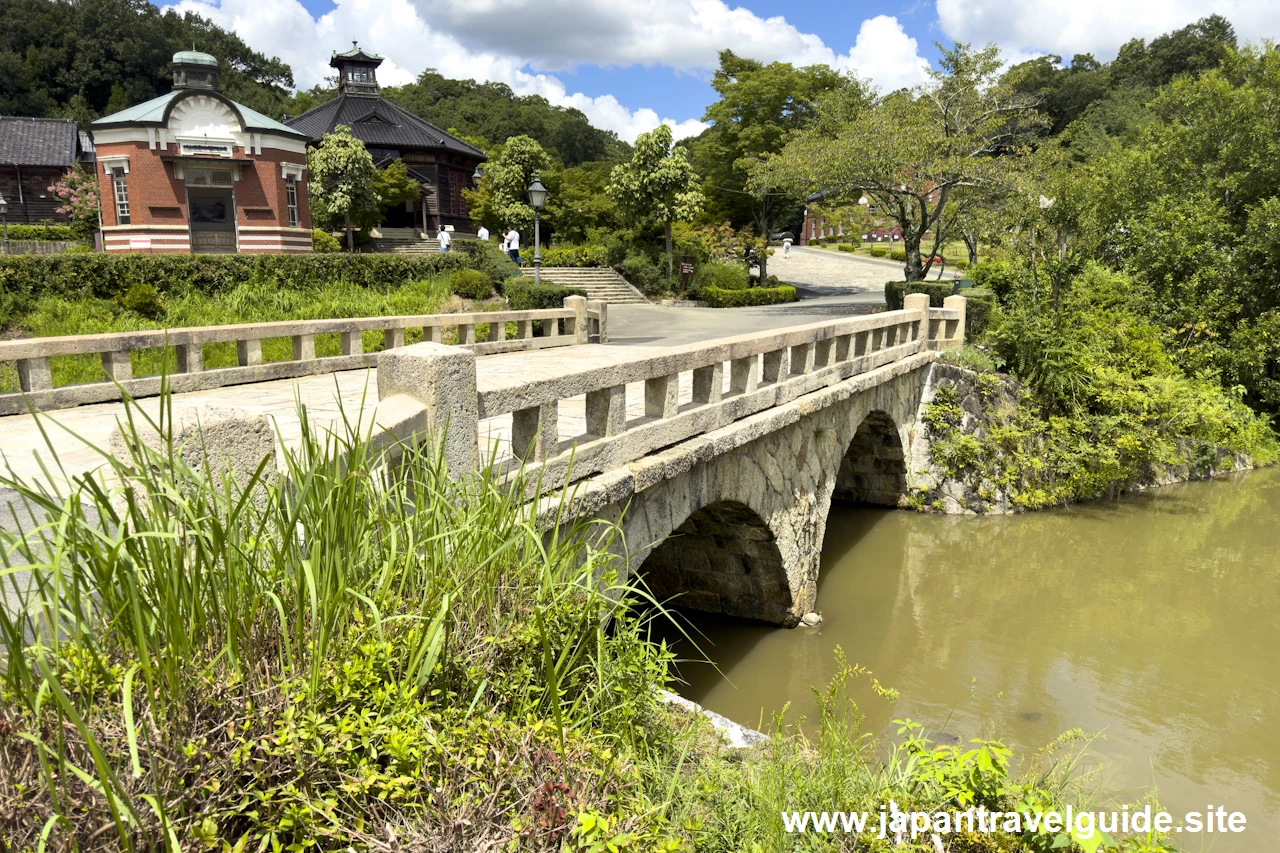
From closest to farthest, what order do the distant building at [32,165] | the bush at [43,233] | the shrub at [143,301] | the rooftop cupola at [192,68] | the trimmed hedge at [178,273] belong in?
the trimmed hedge at [178,273] → the shrub at [143,301] → the bush at [43,233] → the rooftop cupola at [192,68] → the distant building at [32,165]

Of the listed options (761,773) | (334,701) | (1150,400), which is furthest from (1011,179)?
(334,701)

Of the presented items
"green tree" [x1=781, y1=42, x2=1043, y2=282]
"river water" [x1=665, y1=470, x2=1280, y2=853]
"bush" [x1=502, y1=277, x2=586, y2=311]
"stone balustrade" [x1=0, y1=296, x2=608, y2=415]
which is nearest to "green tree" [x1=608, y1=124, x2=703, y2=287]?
"green tree" [x1=781, y1=42, x2=1043, y2=282]

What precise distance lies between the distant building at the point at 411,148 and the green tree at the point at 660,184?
40.6 ft

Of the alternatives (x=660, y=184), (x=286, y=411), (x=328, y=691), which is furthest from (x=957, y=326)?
(x=660, y=184)

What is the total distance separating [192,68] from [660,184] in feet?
→ 59.0

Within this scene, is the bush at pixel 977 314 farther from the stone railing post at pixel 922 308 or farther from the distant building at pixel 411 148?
the distant building at pixel 411 148

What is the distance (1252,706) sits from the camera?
8.40 metres

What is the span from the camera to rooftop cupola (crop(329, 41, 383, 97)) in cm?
4162

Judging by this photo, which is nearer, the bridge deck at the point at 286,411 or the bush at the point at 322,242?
the bridge deck at the point at 286,411

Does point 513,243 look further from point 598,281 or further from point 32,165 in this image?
point 32,165

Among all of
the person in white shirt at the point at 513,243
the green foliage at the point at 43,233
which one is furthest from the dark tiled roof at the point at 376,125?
the person in white shirt at the point at 513,243

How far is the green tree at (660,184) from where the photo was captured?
94.8 feet

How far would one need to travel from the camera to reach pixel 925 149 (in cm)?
1980

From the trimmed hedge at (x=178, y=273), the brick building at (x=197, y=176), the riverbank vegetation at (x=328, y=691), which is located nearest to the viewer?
the riverbank vegetation at (x=328, y=691)
